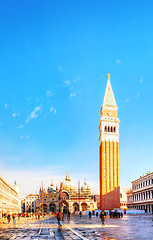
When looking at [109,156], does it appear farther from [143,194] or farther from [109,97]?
[109,97]

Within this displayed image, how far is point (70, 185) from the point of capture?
140 meters

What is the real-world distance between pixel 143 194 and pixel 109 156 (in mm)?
15915

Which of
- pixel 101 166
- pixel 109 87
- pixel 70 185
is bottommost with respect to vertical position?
pixel 70 185

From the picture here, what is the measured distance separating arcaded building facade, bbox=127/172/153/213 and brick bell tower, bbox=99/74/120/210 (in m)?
7.52

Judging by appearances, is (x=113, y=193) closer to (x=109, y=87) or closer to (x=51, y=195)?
(x=109, y=87)

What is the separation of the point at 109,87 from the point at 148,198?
139ft

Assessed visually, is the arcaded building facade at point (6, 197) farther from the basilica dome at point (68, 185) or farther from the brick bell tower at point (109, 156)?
the basilica dome at point (68, 185)

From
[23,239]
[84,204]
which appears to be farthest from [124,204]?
[23,239]

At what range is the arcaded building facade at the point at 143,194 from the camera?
80.8 meters

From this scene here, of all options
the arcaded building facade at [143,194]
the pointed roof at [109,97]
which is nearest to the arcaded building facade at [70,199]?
the arcaded building facade at [143,194]

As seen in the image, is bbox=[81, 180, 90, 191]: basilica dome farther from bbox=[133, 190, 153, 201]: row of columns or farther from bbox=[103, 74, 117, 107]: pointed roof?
bbox=[103, 74, 117, 107]: pointed roof

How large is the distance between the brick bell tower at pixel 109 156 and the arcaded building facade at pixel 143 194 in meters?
7.52

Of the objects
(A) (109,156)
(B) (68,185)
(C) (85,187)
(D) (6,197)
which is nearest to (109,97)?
(A) (109,156)

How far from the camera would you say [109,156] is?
94.5m
